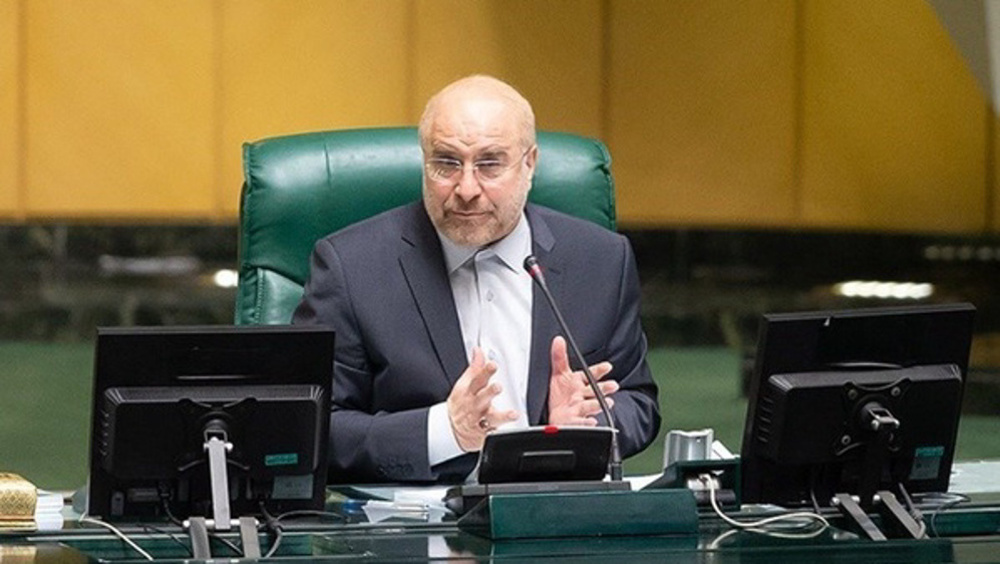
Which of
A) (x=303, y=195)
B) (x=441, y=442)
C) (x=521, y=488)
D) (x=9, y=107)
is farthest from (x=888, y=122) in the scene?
(x=521, y=488)

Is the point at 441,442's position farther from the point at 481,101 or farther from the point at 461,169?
the point at 481,101

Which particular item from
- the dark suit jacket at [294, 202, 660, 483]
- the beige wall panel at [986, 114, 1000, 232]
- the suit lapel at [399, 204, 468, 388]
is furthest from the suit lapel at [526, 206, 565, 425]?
the beige wall panel at [986, 114, 1000, 232]

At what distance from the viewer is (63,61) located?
9898 mm

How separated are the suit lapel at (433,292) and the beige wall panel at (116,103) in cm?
628

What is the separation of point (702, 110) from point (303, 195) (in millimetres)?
6836

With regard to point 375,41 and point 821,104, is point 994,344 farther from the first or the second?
point 375,41

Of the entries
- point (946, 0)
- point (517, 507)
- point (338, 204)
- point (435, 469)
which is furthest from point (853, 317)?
point (946, 0)

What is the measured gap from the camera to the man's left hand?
3559 millimetres

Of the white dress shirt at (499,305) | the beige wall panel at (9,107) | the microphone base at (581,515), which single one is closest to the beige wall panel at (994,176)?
the beige wall panel at (9,107)

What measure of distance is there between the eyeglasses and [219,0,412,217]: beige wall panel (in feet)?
20.7

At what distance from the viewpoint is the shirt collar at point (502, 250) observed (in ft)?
12.5

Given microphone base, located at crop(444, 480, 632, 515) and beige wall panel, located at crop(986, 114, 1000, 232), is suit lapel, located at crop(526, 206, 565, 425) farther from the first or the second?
beige wall panel, located at crop(986, 114, 1000, 232)

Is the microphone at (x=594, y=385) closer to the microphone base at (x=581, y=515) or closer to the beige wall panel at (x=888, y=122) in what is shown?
the microphone base at (x=581, y=515)

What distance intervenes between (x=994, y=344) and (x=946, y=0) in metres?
1.54
